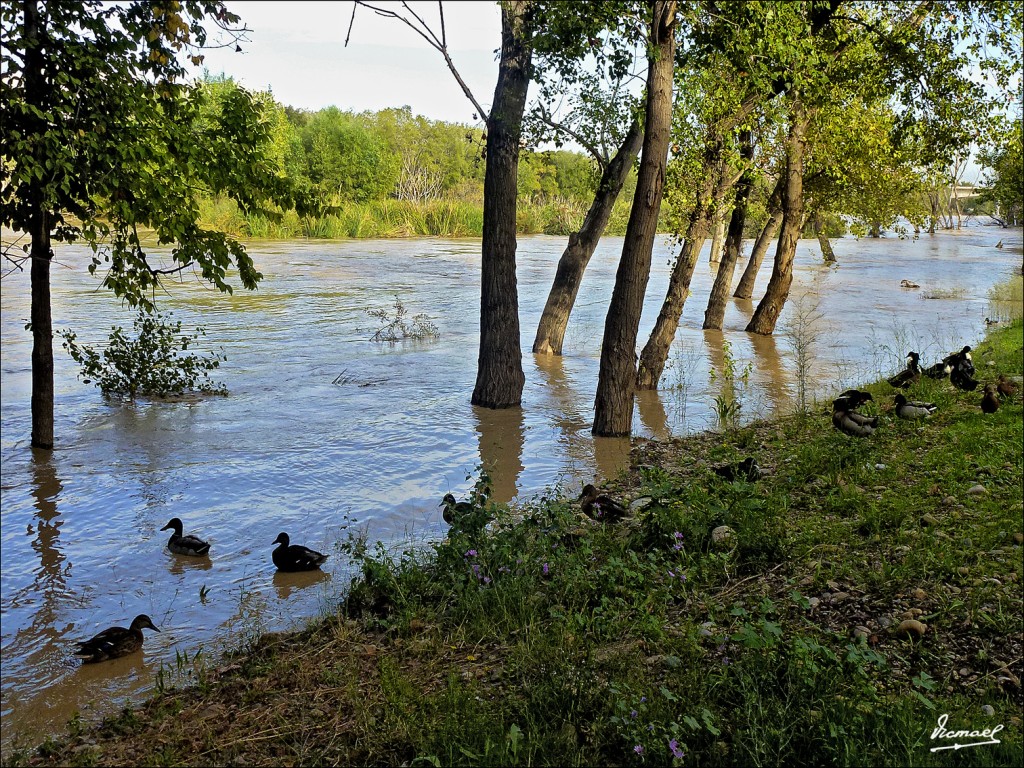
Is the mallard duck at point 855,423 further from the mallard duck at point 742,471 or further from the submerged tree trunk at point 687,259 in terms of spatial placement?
the submerged tree trunk at point 687,259

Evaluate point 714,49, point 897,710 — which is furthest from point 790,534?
point 714,49

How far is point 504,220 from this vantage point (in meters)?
12.4

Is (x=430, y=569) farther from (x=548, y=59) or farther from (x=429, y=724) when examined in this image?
(x=548, y=59)

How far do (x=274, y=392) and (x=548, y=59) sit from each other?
6668mm

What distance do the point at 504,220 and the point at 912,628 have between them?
862cm

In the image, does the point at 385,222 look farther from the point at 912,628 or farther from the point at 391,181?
the point at 912,628

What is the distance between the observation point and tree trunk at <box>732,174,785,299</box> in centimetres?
2164

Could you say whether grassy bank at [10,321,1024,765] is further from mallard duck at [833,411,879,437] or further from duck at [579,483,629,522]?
mallard duck at [833,411,879,437]

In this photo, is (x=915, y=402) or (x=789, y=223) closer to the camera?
(x=915, y=402)

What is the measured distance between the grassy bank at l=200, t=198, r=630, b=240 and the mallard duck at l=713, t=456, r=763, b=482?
39.9m

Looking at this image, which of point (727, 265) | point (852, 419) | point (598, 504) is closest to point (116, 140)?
point (598, 504)

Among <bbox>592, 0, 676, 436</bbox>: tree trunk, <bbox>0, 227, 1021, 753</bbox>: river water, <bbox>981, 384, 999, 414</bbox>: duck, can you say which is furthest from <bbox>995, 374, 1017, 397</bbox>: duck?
<bbox>592, 0, 676, 436</bbox>: tree trunk

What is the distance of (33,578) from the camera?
23.6ft

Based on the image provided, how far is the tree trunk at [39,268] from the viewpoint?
25.9 ft
